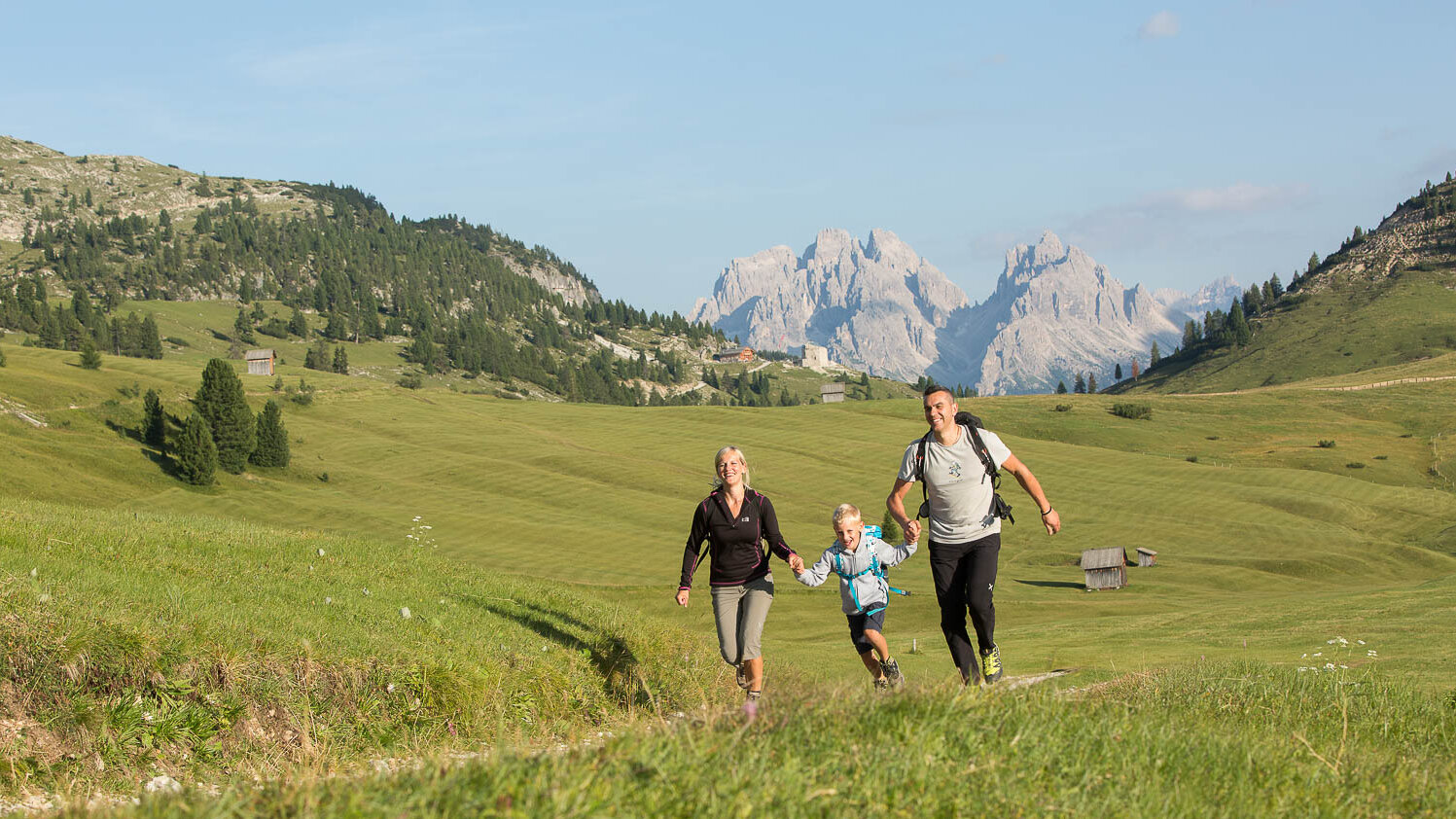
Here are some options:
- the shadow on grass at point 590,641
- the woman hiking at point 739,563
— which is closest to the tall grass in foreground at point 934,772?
the woman hiking at point 739,563

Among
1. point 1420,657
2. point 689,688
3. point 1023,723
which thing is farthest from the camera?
point 1420,657

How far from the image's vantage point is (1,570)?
11719mm

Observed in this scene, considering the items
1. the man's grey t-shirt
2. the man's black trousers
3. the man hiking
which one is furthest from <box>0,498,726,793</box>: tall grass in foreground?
the man's grey t-shirt

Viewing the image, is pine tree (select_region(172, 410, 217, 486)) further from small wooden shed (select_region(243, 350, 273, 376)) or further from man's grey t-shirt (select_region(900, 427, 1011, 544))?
man's grey t-shirt (select_region(900, 427, 1011, 544))

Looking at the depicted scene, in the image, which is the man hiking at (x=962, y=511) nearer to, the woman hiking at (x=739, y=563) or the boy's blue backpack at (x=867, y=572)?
the boy's blue backpack at (x=867, y=572)

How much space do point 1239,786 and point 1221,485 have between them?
111550 millimetres

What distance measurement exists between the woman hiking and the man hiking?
5.71ft

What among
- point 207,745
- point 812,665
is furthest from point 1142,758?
point 812,665

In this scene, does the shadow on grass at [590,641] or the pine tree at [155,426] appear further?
the pine tree at [155,426]

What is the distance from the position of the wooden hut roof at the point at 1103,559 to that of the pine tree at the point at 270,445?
7412 centimetres

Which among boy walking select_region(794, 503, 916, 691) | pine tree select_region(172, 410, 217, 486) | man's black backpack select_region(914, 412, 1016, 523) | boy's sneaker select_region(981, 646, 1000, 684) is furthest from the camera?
pine tree select_region(172, 410, 217, 486)

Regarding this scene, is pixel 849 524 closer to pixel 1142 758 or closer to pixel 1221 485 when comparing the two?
pixel 1142 758

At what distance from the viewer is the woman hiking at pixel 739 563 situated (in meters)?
12.1

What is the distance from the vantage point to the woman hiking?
12.1 m
